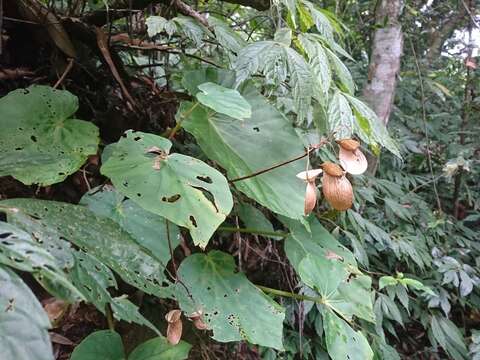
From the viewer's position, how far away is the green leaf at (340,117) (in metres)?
0.74

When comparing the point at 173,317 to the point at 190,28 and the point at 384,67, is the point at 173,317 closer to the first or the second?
the point at 190,28

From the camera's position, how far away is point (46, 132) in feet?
2.45

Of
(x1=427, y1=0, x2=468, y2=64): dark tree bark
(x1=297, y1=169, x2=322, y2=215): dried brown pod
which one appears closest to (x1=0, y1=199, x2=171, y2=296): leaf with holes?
(x1=297, y1=169, x2=322, y2=215): dried brown pod

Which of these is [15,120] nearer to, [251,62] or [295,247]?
[251,62]

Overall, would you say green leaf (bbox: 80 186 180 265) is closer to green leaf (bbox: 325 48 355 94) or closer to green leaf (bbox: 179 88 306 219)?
green leaf (bbox: 179 88 306 219)

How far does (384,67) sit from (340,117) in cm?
79

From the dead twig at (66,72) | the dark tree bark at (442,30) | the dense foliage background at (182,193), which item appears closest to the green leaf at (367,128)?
the dense foliage background at (182,193)

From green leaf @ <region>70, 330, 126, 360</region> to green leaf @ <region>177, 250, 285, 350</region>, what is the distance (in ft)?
0.37

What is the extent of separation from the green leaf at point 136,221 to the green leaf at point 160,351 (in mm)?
129

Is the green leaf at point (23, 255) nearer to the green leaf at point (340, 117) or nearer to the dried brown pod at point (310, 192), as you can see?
the dried brown pod at point (310, 192)

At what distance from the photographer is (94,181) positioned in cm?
85

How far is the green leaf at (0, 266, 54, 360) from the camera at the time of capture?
26 cm

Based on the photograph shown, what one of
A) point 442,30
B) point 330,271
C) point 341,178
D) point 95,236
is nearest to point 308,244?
point 330,271

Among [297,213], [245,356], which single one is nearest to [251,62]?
[297,213]
